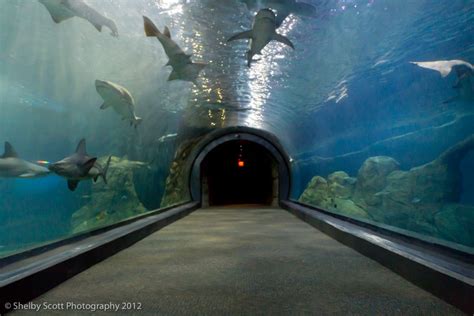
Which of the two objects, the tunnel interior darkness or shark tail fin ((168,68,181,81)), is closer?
shark tail fin ((168,68,181,81))

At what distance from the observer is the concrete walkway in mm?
2309

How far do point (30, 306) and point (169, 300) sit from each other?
3.66 ft

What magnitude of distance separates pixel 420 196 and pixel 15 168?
16906 millimetres

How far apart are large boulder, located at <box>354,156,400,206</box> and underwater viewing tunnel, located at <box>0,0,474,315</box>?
0.13 metres

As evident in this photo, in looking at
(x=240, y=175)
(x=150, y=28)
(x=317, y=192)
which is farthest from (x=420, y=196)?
(x=150, y=28)

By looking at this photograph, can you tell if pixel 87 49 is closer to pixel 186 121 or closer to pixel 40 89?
pixel 186 121

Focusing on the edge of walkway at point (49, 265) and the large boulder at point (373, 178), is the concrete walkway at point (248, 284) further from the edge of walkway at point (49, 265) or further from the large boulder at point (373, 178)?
the large boulder at point (373, 178)

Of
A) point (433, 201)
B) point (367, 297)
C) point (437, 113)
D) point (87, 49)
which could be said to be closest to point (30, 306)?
point (367, 297)

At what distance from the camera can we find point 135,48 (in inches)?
330

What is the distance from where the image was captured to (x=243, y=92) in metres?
10.7

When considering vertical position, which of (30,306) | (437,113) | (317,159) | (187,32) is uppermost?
(437,113)

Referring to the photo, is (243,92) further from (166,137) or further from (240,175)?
(240,175)

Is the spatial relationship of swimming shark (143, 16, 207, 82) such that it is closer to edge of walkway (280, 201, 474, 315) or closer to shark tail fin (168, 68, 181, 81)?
shark tail fin (168, 68, 181, 81)

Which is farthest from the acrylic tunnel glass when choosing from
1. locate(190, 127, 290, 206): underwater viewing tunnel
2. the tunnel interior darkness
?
the tunnel interior darkness
